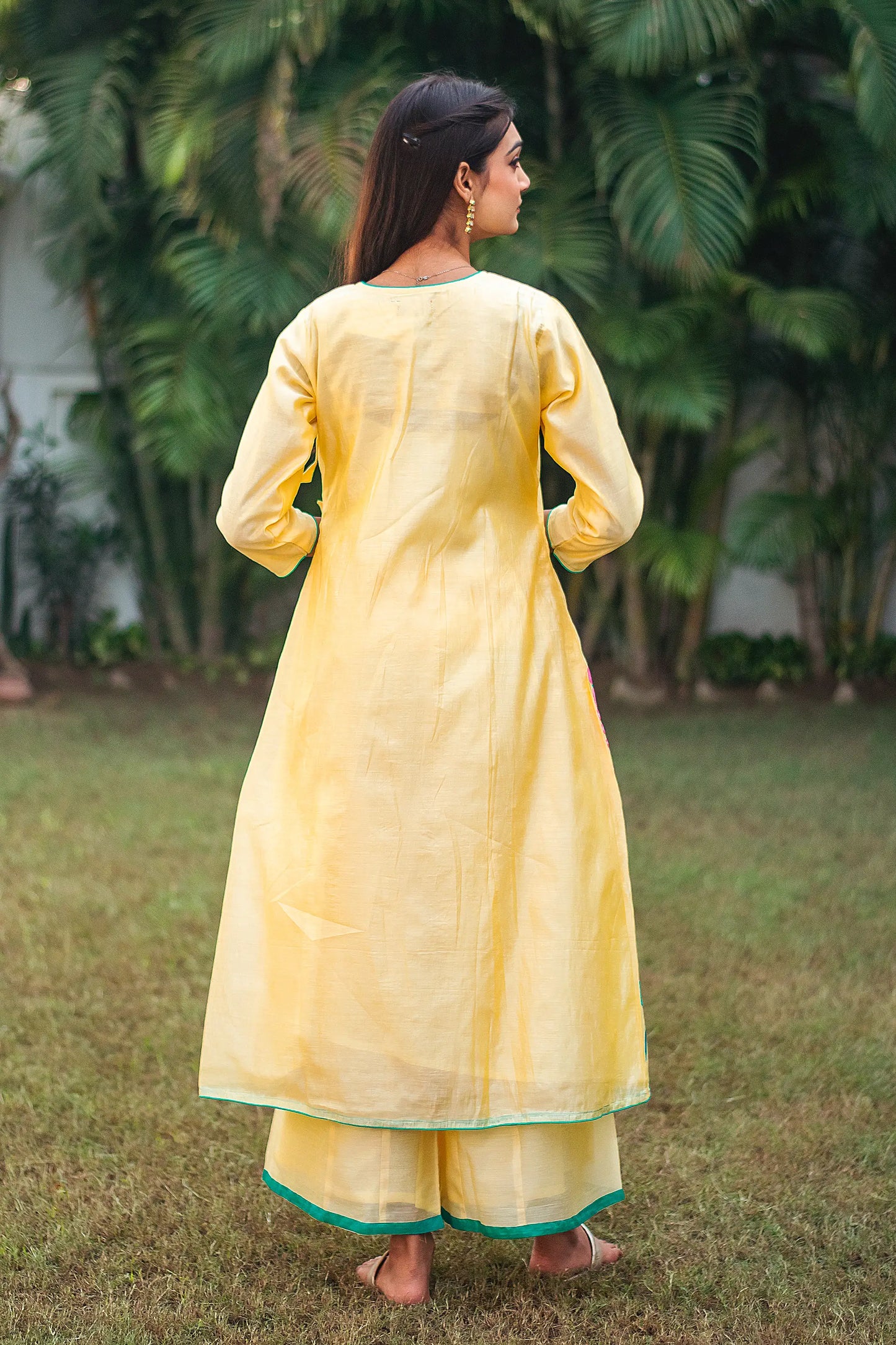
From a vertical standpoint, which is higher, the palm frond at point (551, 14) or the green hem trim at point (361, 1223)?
the palm frond at point (551, 14)

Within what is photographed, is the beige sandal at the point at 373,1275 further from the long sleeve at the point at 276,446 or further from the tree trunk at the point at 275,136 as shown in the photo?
the tree trunk at the point at 275,136

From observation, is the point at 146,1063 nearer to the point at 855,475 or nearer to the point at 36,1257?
the point at 36,1257

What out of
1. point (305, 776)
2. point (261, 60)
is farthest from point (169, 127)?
point (305, 776)

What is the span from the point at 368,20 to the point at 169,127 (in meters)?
1.18

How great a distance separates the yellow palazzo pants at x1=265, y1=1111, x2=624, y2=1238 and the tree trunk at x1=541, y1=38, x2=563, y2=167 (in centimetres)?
548

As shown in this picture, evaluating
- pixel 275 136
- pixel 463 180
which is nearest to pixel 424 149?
pixel 463 180

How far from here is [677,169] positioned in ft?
19.1

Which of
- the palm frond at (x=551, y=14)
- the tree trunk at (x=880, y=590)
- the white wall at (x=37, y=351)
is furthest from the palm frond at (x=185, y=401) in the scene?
the tree trunk at (x=880, y=590)

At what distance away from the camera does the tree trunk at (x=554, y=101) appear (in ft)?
21.1

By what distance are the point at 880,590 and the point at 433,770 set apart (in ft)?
20.2

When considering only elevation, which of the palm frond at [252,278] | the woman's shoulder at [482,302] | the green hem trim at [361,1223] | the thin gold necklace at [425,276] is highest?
the thin gold necklace at [425,276]

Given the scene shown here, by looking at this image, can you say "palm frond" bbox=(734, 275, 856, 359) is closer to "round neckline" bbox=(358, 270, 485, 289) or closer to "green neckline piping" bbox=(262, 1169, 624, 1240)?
"round neckline" bbox=(358, 270, 485, 289)

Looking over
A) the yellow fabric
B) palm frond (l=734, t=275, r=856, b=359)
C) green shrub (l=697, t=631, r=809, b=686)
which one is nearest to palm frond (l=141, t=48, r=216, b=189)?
palm frond (l=734, t=275, r=856, b=359)

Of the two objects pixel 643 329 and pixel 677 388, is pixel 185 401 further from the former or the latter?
pixel 677 388
